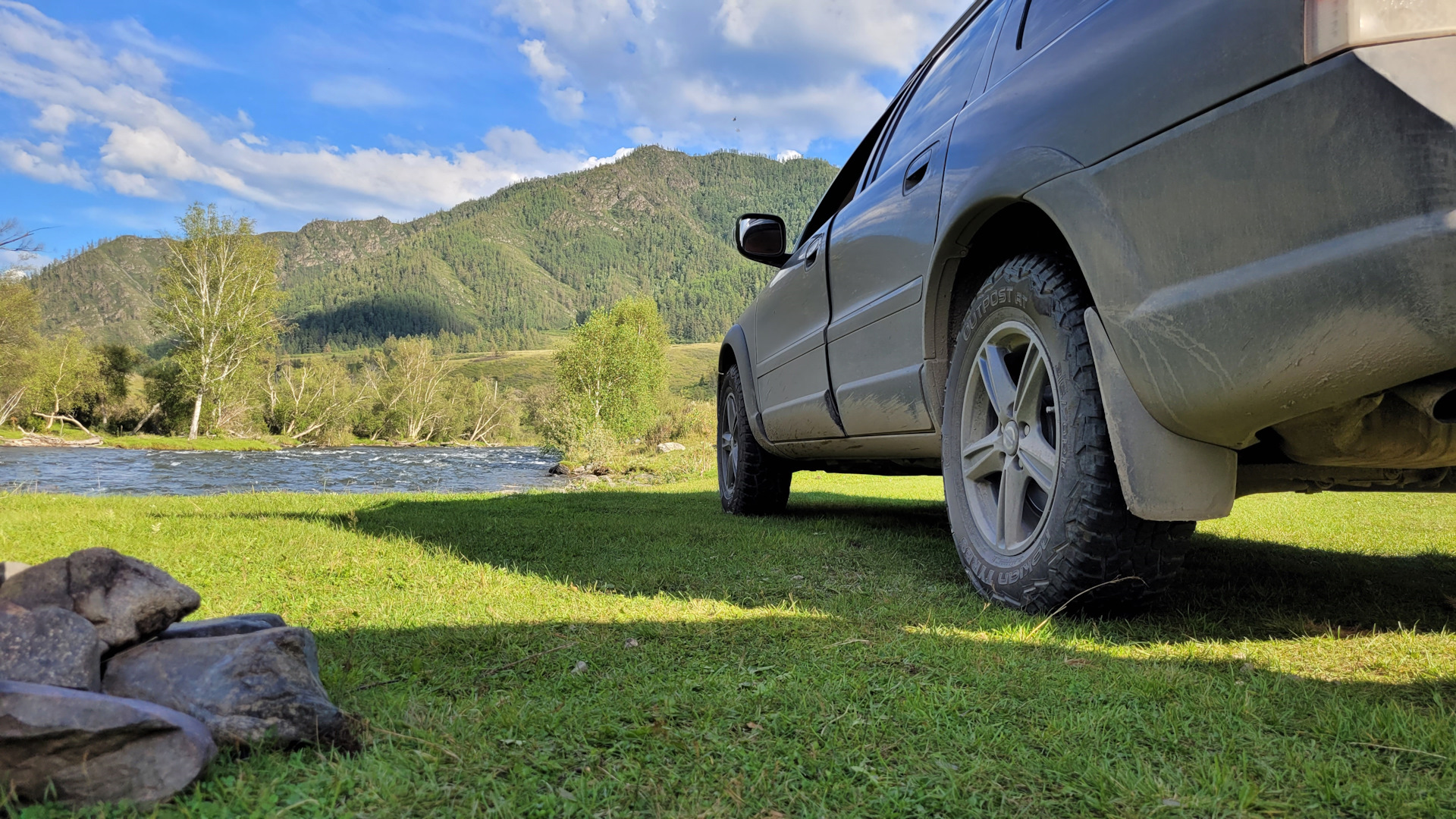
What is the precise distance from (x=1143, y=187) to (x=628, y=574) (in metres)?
2.32

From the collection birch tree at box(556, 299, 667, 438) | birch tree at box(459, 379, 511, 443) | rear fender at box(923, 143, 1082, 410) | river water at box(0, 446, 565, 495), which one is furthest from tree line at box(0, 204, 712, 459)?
rear fender at box(923, 143, 1082, 410)

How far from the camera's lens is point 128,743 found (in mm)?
1162

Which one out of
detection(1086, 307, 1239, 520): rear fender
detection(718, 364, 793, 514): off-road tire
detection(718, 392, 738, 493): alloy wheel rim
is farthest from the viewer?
detection(718, 392, 738, 493): alloy wheel rim

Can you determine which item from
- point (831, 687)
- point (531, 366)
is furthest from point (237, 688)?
point (531, 366)

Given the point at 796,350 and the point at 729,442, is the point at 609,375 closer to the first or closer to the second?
the point at 729,442

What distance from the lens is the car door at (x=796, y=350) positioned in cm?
397

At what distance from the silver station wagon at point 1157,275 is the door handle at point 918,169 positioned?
0.04ft

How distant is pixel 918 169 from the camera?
299 cm

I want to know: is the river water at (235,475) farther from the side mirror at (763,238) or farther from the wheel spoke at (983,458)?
the wheel spoke at (983,458)

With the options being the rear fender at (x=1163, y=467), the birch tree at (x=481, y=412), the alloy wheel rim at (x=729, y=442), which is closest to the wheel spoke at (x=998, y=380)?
the rear fender at (x=1163, y=467)

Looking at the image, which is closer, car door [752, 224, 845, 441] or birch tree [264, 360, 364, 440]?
car door [752, 224, 845, 441]

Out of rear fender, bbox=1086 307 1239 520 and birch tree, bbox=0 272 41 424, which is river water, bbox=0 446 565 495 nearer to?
birch tree, bbox=0 272 41 424

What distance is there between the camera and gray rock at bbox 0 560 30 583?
1.46 meters

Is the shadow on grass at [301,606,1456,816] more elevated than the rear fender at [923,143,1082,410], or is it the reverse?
the rear fender at [923,143,1082,410]
